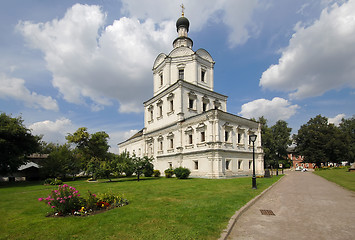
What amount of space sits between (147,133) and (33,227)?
110 ft

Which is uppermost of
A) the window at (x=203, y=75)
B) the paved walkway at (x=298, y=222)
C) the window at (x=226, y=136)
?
the window at (x=203, y=75)

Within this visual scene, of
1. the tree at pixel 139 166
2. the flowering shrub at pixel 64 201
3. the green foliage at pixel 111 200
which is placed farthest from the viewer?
the tree at pixel 139 166

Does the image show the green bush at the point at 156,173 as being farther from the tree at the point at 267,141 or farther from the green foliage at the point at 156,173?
the tree at the point at 267,141

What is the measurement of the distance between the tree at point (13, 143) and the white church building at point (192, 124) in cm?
1907

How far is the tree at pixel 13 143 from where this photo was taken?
81.5 ft

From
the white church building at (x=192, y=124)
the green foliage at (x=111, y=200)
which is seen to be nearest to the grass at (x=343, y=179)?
the white church building at (x=192, y=124)

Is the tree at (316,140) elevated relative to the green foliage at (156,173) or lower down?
elevated

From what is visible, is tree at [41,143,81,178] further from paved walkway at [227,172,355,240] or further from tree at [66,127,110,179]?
paved walkway at [227,172,355,240]

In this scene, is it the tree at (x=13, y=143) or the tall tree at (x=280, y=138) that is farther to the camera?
the tall tree at (x=280, y=138)

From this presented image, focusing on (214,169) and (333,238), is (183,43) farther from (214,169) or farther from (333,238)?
(333,238)

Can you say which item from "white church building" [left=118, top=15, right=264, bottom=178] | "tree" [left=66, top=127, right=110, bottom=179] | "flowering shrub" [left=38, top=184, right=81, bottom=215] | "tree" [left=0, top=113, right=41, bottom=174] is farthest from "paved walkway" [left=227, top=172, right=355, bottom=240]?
"tree" [left=66, top=127, right=110, bottom=179]

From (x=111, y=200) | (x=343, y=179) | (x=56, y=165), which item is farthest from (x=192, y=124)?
(x=56, y=165)

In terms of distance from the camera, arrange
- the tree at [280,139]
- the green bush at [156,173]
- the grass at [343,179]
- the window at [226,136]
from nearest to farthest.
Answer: the grass at [343,179]
the window at [226,136]
the green bush at [156,173]
the tree at [280,139]

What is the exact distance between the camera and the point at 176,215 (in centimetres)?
703
